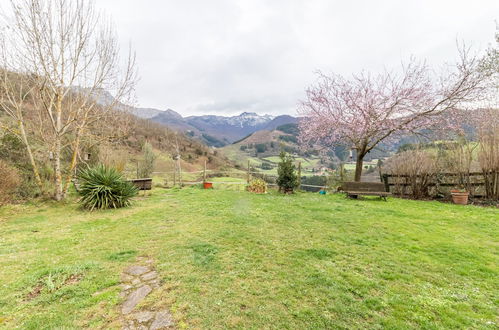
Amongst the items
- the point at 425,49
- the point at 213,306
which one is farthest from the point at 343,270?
A: the point at 425,49

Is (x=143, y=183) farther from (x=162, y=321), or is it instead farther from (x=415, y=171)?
(x=415, y=171)

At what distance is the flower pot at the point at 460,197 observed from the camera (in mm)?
8281

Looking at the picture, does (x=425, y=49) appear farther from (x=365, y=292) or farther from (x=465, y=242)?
(x=365, y=292)

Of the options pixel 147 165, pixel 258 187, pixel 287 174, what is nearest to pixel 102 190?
pixel 258 187

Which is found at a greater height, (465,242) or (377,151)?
(377,151)

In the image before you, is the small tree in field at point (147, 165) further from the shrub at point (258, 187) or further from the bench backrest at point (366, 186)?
the bench backrest at point (366, 186)

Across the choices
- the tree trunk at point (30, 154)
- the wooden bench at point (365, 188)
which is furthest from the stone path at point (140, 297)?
the wooden bench at point (365, 188)

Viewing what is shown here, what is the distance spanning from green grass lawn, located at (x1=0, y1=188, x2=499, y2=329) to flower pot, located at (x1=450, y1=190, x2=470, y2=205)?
3.06m

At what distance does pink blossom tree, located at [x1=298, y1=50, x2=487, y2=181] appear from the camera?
9336mm

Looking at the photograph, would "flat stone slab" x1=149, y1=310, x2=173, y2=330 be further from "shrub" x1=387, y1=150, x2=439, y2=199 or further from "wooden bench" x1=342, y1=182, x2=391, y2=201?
"shrub" x1=387, y1=150, x2=439, y2=199

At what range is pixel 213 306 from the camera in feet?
7.63

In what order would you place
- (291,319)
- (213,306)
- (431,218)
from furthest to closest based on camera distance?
(431,218) < (213,306) < (291,319)

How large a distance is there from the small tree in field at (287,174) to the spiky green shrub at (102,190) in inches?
271

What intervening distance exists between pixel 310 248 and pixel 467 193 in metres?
8.67
